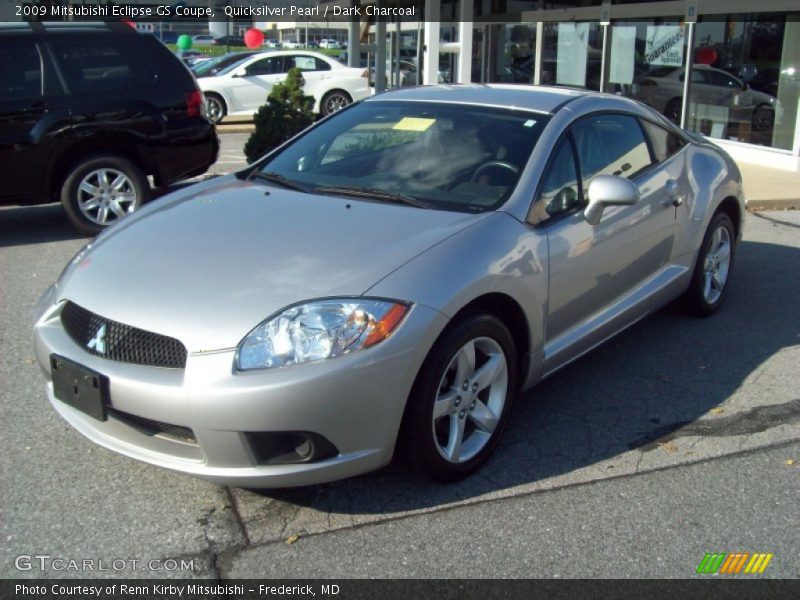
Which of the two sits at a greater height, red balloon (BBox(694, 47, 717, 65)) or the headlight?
red balloon (BBox(694, 47, 717, 65))

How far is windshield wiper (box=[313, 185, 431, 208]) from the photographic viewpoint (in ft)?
13.2

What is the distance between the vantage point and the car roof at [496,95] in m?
4.59

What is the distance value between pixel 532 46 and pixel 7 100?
12.7 m

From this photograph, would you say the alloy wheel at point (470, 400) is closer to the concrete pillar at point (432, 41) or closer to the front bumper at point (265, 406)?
the front bumper at point (265, 406)

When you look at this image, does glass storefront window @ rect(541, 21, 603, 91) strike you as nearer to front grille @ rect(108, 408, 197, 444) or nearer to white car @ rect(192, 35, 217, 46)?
front grille @ rect(108, 408, 197, 444)

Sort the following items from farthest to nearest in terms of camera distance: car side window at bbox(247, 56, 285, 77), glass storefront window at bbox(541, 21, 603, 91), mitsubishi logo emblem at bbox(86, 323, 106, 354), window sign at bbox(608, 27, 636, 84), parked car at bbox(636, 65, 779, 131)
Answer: car side window at bbox(247, 56, 285, 77) → glass storefront window at bbox(541, 21, 603, 91) → window sign at bbox(608, 27, 636, 84) → parked car at bbox(636, 65, 779, 131) → mitsubishi logo emblem at bbox(86, 323, 106, 354)

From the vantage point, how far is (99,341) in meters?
3.32

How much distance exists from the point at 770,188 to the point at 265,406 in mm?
9223

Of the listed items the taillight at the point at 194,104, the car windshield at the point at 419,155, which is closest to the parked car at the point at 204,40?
the taillight at the point at 194,104

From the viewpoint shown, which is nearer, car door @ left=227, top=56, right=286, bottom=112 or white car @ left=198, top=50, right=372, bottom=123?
white car @ left=198, top=50, right=372, bottom=123

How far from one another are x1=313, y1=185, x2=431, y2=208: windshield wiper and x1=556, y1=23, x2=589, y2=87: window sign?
13260 mm

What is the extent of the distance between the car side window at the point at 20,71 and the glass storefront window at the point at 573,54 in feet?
35.9

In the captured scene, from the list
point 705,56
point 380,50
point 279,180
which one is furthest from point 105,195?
point 380,50

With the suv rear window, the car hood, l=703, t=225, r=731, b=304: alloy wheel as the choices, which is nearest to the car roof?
the car hood
